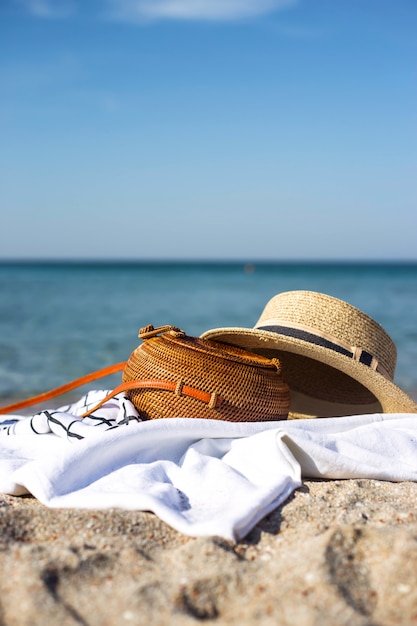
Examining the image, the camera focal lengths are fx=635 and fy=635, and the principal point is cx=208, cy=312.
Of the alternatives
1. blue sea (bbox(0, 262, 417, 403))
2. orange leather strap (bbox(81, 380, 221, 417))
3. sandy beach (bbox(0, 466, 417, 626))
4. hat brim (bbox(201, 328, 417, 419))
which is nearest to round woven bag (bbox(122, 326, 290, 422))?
orange leather strap (bbox(81, 380, 221, 417))

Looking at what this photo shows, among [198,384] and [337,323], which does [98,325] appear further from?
[198,384]

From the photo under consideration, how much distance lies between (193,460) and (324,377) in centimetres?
172

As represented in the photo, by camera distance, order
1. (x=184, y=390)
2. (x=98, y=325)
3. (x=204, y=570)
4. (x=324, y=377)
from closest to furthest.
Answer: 1. (x=204, y=570)
2. (x=184, y=390)
3. (x=324, y=377)
4. (x=98, y=325)

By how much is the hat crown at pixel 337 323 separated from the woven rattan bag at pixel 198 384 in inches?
18.3

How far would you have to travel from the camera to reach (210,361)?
122 inches

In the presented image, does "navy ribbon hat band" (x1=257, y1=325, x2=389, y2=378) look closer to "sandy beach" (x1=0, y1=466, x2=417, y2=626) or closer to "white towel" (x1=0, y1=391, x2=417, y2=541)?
"white towel" (x1=0, y1=391, x2=417, y2=541)

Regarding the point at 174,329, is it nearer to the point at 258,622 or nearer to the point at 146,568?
the point at 146,568

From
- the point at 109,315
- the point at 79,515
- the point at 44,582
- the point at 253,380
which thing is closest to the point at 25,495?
the point at 79,515

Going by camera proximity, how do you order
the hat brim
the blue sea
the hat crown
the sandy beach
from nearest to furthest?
the sandy beach, the hat brim, the hat crown, the blue sea

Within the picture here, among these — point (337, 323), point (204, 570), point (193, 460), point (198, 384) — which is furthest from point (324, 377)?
point (204, 570)

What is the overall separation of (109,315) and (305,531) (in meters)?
13.0

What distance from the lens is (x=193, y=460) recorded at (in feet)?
8.96

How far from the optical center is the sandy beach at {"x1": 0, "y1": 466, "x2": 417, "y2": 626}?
167 centimetres

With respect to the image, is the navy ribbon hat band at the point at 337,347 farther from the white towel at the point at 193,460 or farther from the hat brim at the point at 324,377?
the white towel at the point at 193,460
